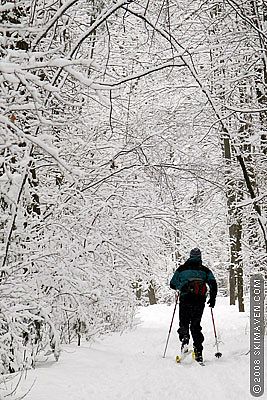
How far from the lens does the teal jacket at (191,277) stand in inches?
360

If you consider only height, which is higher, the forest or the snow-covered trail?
the forest

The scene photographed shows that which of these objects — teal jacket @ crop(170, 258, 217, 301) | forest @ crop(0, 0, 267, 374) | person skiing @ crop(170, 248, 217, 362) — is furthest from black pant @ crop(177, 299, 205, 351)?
forest @ crop(0, 0, 267, 374)

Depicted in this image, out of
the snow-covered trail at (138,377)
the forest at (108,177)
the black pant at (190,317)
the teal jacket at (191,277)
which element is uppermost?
the forest at (108,177)

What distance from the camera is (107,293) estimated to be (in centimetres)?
894

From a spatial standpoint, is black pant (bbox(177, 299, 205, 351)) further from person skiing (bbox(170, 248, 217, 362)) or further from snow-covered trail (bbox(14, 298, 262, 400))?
snow-covered trail (bbox(14, 298, 262, 400))

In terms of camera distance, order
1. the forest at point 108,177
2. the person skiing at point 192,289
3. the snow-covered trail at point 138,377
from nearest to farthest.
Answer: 1. the snow-covered trail at point 138,377
2. the forest at point 108,177
3. the person skiing at point 192,289

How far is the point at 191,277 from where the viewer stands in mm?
9133

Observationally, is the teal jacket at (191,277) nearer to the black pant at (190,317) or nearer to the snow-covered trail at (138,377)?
the black pant at (190,317)

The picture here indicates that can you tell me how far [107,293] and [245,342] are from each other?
11.8 ft

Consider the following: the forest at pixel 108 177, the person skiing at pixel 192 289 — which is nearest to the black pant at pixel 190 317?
the person skiing at pixel 192 289

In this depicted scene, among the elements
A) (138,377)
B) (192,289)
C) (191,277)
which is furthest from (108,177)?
(138,377)

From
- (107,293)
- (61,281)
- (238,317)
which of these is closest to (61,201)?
(61,281)

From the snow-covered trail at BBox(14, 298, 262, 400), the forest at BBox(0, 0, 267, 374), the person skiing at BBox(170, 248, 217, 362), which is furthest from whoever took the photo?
the person skiing at BBox(170, 248, 217, 362)

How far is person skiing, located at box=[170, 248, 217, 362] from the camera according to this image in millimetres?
9141
